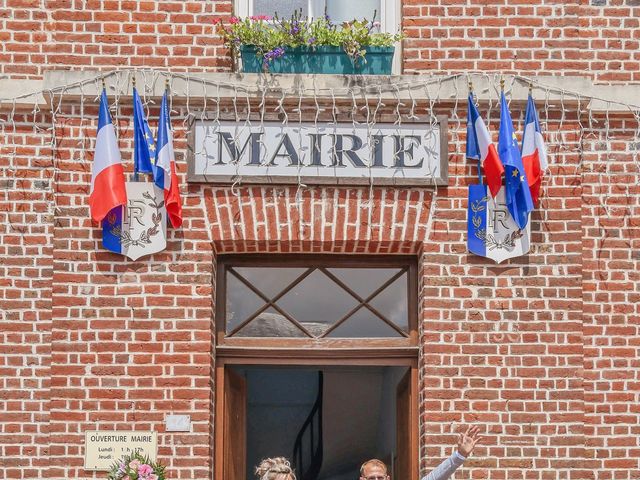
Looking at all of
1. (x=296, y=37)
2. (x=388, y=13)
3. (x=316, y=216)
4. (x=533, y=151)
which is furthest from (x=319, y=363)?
(x=388, y=13)

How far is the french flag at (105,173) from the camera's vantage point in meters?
10.2

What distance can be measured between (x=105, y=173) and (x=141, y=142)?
1.11 feet

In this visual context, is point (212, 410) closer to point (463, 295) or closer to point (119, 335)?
point (119, 335)

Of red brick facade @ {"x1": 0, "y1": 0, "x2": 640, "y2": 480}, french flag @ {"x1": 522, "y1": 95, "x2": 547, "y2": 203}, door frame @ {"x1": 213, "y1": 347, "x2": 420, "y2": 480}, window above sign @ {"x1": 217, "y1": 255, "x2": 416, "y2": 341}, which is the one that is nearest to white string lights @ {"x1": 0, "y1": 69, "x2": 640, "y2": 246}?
red brick facade @ {"x1": 0, "y1": 0, "x2": 640, "y2": 480}

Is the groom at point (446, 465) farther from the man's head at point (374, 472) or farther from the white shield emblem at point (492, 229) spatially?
the white shield emblem at point (492, 229)

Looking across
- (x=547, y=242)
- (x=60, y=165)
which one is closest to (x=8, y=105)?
(x=60, y=165)

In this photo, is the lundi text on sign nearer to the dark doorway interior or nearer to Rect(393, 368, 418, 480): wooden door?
the dark doorway interior

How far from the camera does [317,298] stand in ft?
35.3

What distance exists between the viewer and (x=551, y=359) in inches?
405

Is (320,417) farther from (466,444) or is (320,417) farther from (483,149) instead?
(466,444)

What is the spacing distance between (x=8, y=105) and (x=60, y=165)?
0.63 m

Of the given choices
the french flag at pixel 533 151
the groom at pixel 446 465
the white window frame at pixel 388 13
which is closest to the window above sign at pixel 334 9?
the white window frame at pixel 388 13

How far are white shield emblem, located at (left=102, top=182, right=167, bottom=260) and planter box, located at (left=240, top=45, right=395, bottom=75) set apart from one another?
3.91 ft

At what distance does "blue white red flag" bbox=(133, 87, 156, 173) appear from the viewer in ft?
33.6
